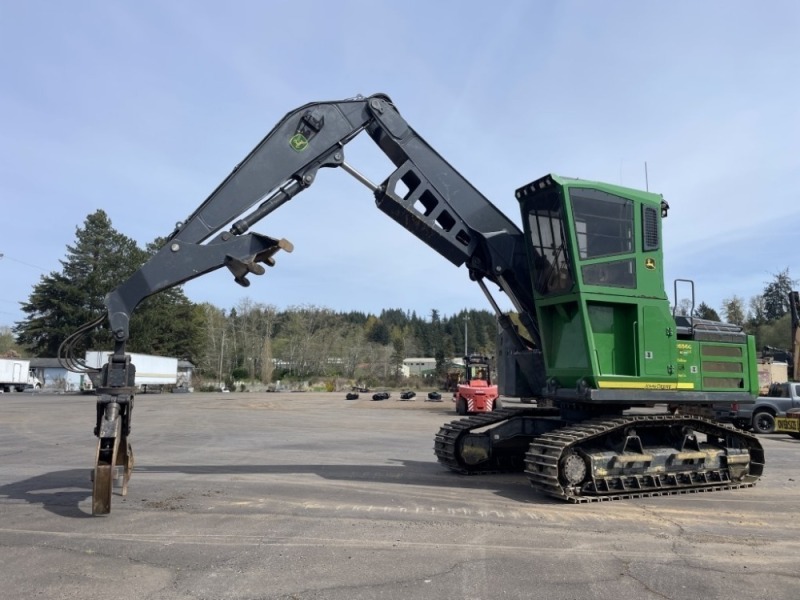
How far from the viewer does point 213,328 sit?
93.7 m

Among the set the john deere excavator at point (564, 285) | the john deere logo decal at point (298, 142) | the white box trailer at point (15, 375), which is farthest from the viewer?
the white box trailer at point (15, 375)

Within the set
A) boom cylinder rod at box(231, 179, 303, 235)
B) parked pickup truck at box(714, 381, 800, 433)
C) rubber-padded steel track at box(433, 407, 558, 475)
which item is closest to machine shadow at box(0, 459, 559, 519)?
rubber-padded steel track at box(433, 407, 558, 475)

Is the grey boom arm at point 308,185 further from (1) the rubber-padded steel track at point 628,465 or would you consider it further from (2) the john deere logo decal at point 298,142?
(1) the rubber-padded steel track at point 628,465

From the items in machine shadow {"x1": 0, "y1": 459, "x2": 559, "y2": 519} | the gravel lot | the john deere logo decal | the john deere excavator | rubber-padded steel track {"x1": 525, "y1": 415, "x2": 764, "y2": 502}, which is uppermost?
the john deere logo decal

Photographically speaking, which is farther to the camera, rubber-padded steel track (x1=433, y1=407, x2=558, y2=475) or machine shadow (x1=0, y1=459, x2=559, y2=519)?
rubber-padded steel track (x1=433, y1=407, x2=558, y2=475)

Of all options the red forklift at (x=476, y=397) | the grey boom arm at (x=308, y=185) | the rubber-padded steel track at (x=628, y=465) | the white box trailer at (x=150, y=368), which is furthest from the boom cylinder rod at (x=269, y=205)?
the white box trailer at (x=150, y=368)

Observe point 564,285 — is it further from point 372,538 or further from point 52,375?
point 52,375

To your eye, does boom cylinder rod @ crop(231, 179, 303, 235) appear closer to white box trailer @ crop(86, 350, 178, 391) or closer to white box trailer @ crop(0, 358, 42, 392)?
white box trailer @ crop(86, 350, 178, 391)

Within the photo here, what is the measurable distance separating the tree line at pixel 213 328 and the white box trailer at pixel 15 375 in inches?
226

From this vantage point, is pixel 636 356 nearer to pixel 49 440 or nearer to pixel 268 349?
pixel 49 440

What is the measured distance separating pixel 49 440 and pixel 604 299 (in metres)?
15.6

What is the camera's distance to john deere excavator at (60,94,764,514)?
343 inches

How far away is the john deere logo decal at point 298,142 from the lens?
9148 mm

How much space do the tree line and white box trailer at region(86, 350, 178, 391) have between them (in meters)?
5.40
